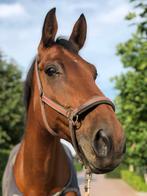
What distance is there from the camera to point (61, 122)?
3.17 meters

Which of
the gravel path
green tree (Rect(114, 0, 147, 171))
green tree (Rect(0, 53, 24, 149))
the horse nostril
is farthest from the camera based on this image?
green tree (Rect(0, 53, 24, 149))

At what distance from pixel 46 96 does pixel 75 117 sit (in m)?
0.42

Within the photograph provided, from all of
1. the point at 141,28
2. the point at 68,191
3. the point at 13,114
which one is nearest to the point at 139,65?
the point at 141,28

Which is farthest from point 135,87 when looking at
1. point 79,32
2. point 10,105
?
point 10,105

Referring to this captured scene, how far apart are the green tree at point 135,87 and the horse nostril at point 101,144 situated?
402 inches

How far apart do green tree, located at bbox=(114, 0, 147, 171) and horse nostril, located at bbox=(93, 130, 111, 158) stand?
1022 centimetres

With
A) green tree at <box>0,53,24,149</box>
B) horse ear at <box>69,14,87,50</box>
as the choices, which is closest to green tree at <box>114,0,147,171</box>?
horse ear at <box>69,14,87,50</box>

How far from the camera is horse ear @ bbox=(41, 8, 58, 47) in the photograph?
3.29 m

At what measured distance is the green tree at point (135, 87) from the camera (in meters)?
13.1

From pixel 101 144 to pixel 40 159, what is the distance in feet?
3.02

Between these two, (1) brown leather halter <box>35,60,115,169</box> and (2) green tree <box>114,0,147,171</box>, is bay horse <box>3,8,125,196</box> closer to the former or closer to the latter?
(1) brown leather halter <box>35,60,115,169</box>

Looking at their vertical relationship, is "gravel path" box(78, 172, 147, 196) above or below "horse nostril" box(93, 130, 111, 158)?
below

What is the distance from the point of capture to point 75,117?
2.97 metres

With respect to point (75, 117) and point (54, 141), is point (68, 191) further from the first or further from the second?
point (75, 117)
